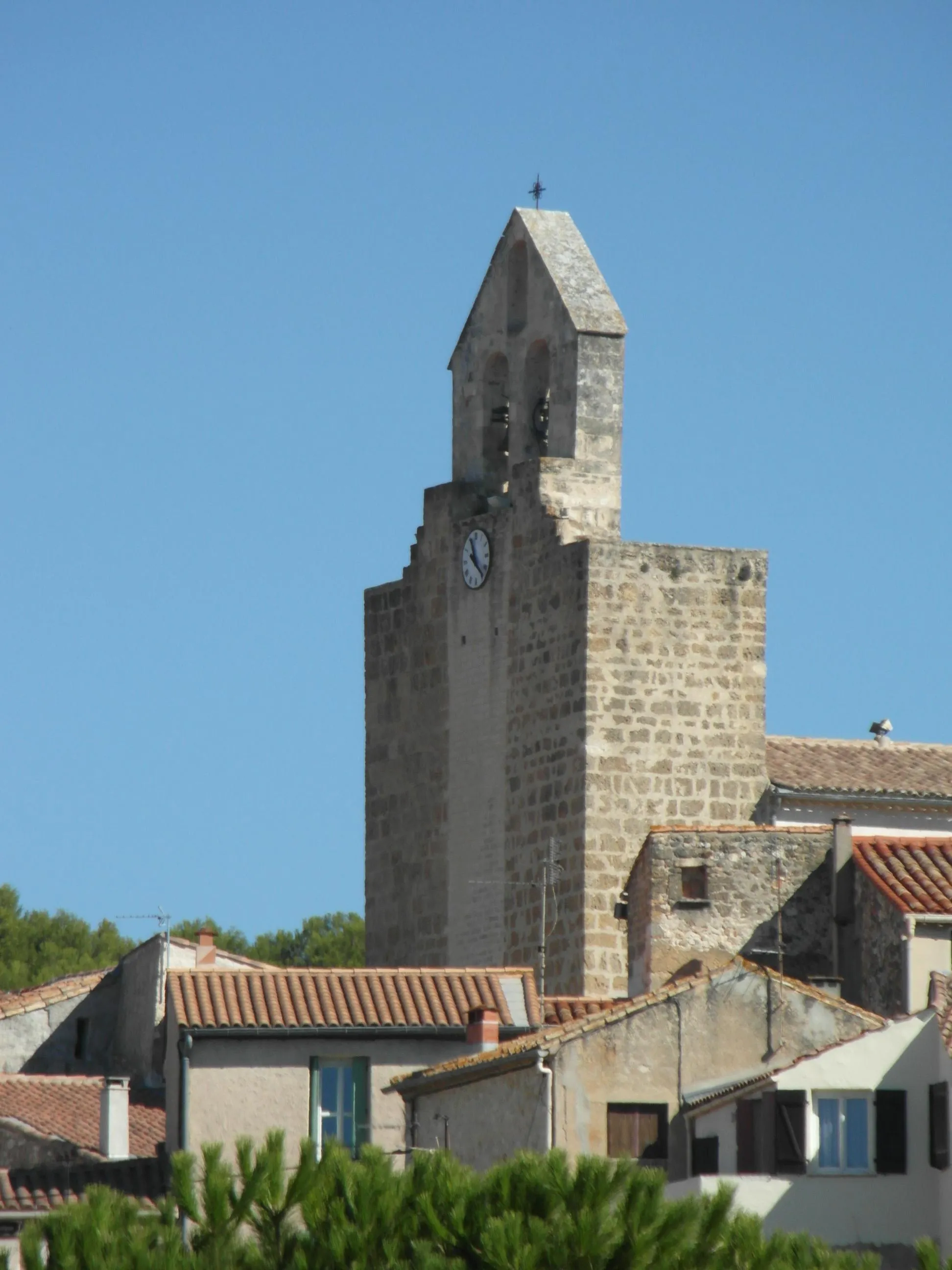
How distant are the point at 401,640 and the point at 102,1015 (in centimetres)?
604

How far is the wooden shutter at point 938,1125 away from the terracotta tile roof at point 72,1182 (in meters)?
7.41

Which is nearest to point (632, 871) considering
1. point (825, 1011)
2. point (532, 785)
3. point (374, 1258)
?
point (532, 785)

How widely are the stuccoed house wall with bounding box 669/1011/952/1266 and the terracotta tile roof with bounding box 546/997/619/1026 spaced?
3970mm

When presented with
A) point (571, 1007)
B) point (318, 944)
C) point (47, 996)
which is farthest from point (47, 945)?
point (571, 1007)

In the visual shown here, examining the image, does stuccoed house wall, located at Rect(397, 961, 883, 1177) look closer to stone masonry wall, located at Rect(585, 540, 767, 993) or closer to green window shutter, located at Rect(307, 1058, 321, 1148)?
green window shutter, located at Rect(307, 1058, 321, 1148)

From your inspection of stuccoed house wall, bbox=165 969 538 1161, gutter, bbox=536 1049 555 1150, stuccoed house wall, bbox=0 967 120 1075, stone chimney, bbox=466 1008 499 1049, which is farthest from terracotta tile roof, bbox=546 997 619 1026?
stuccoed house wall, bbox=0 967 120 1075

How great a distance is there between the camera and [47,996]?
50094 mm

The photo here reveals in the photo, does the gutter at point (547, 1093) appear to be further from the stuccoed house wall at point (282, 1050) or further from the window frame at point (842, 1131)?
the stuccoed house wall at point (282, 1050)

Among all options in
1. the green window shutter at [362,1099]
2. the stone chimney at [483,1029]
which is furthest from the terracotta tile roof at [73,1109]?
the stone chimney at [483,1029]

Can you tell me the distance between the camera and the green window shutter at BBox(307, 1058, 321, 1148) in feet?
129

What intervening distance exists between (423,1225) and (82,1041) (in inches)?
740

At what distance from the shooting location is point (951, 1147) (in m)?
35.9

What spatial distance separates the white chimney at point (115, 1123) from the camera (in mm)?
42031

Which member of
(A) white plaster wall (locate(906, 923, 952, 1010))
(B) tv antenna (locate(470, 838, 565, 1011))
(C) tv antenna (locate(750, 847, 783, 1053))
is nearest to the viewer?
(A) white plaster wall (locate(906, 923, 952, 1010))
